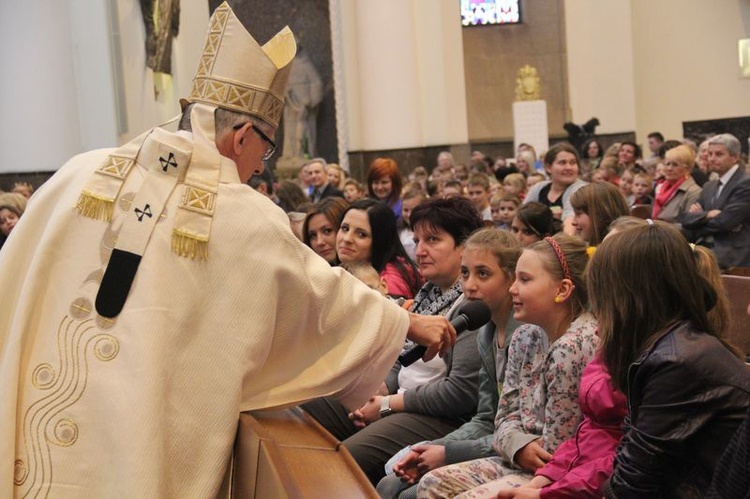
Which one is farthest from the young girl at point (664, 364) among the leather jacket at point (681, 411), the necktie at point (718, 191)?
the necktie at point (718, 191)

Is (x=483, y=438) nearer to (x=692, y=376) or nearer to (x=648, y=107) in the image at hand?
(x=692, y=376)

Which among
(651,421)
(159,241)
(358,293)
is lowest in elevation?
(651,421)

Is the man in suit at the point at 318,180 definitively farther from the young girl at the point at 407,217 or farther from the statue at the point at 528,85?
the statue at the point at 528,85

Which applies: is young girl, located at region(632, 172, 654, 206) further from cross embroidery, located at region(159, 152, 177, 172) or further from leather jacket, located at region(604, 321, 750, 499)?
cross embroidery, located at region(159, 152, 177, 172)

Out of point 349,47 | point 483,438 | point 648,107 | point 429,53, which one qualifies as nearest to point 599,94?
point 648,107

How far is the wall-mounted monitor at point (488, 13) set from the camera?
2564 centimetres

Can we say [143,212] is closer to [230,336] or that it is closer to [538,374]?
[230,336]

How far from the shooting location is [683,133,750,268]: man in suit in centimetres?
827

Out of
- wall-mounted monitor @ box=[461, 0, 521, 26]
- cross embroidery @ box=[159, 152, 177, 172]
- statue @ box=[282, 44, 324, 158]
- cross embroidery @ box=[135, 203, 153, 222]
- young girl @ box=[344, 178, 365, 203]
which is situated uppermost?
wall-mounted monitor @ box=[461, 0, 521, 26]

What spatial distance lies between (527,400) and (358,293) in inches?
42.3

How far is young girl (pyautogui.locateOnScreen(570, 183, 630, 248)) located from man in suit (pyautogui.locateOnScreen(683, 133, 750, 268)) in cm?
277

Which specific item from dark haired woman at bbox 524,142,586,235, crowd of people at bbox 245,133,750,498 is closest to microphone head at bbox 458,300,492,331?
crowd of people at bbox 245,133,750,498

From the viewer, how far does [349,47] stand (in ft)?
63.4

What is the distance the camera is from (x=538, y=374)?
3738mm
